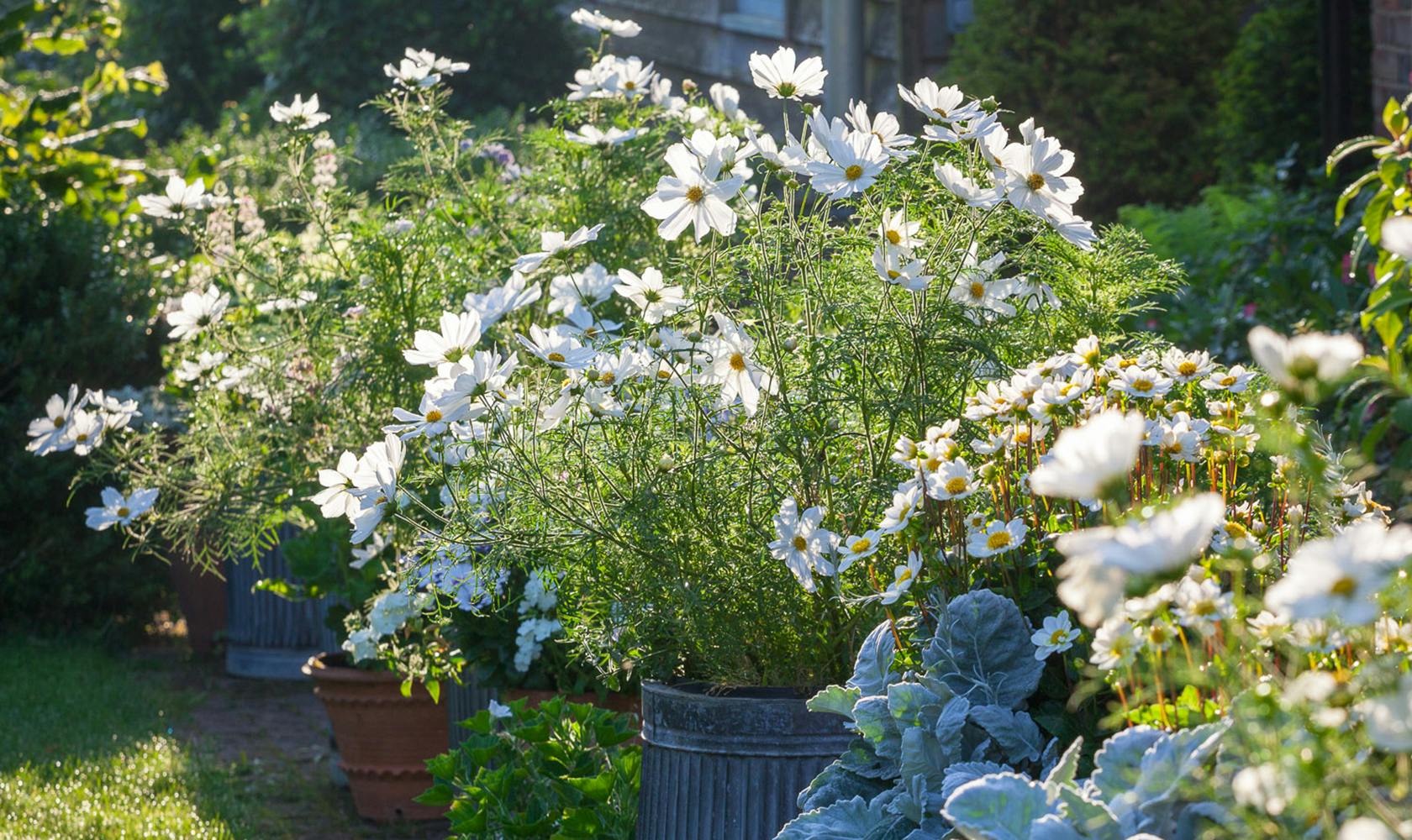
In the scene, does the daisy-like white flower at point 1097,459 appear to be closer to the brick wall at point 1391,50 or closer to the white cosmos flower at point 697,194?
→ the white cosmos flower at point 697,194

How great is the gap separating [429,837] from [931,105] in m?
2.31

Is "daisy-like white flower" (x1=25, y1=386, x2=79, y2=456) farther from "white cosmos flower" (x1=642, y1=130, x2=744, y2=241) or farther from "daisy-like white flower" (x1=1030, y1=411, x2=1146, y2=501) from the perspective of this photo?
"daisy-like white flower" (x1=1030, y1=411, x2=1146, y2=501)

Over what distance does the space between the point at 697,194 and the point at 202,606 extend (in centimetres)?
455

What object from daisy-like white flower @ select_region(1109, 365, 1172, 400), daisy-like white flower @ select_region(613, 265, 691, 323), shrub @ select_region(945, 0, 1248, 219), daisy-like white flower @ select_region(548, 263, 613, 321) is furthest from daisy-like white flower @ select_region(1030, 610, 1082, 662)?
shrub @ select_region(945, 0, 1248, 219)

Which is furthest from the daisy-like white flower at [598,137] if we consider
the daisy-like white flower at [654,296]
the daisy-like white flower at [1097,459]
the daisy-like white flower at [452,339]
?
the daisy-like white flower at [1097,459]

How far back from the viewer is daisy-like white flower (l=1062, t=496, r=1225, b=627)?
2.97 ft

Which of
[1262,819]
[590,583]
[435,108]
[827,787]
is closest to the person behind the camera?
[1262,819]

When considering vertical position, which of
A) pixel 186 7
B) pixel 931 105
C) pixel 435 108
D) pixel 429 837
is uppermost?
pixel 186 7

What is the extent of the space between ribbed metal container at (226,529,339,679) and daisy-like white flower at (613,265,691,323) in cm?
341

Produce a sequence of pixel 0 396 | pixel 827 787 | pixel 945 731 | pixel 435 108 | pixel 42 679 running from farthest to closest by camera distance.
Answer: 1. pixel 0 396
2. pixel 42 679
3. pixel 435 108
4. pixel 827 787
5. pixel 945 731

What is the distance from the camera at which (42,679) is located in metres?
5.22

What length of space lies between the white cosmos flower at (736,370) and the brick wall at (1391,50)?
3.47 meters

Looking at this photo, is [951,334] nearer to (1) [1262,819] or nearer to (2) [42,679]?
(1) [1262,819]

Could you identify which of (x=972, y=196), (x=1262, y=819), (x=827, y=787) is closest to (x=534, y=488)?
(x=827, y=787)
